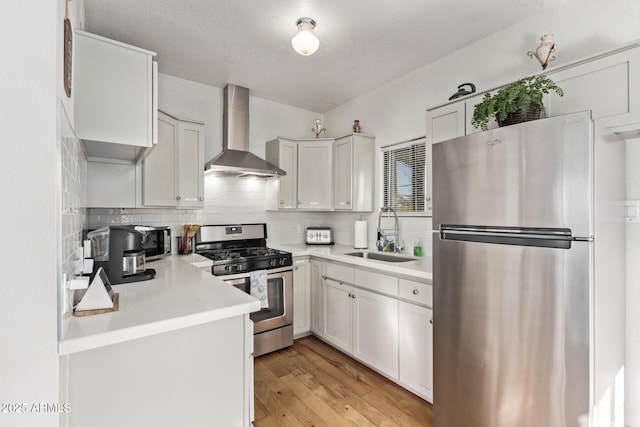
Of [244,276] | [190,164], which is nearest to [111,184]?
[190,164]

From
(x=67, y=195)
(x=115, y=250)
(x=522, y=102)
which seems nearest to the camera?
(x=67, y=195)

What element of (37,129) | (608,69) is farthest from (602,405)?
(37,129)

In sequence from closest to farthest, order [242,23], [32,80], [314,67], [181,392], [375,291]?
[32,80], [181,392], [242,23], [375,291], [314,67]

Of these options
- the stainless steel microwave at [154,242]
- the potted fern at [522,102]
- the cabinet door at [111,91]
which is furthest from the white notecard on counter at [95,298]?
the potted fern at [522,102]

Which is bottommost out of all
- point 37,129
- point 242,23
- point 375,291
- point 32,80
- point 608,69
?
point 375,291

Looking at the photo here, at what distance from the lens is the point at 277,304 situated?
2.96 meters

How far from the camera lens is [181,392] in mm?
1250

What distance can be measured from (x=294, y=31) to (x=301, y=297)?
2.43 m

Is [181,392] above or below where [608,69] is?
below

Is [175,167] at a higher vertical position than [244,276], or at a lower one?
higher

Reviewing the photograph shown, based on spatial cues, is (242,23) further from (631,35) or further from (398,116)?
(631,35)

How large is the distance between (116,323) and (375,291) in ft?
6.03

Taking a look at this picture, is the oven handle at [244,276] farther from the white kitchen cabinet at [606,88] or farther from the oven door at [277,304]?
the white kitchen cabinet at [606,88]

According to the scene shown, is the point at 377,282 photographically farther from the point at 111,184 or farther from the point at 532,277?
the point at 111,184
